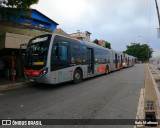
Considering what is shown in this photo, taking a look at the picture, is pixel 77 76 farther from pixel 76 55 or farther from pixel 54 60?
pixel 54 60

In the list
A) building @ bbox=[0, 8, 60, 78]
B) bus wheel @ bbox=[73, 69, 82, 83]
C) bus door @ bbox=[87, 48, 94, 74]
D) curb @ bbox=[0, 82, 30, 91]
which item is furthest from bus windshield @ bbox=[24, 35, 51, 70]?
bus door @ bbox=[87, 48, 94, 74]

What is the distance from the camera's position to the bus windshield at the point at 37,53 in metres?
11.0

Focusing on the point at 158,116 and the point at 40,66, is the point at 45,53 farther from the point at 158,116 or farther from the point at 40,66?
the point at 158,116

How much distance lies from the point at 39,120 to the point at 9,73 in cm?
1034

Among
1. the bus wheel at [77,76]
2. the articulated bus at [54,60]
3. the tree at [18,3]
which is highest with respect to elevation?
the tree at [18,3]

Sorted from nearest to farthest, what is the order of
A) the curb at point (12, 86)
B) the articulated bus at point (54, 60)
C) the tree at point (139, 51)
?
the articulated bus at point (54, 60)
the curb at point (12, 86)
the tree at point (139, 51)

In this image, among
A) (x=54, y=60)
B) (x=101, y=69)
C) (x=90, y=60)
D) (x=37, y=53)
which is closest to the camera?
(x=54, y=60)

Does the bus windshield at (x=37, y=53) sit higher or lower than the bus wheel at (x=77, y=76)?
higher

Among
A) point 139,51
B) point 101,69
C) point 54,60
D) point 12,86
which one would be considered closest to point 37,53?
point 54,60

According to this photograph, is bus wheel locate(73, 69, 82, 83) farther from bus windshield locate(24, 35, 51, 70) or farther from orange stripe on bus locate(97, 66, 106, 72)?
orange stripe on bus locate(97, 66, 106, 72)

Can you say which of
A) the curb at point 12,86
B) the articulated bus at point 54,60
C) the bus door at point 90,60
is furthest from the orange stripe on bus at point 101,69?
the curb at point 12,86

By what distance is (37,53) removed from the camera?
11.3 metres

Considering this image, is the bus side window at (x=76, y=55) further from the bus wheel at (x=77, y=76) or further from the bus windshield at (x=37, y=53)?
the bus windshield at (x=37, y=53)

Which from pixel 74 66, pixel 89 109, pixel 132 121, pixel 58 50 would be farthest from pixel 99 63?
pixel 132 121
